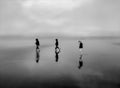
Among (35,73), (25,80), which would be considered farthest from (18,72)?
(25,80)

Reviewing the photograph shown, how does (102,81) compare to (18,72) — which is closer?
(102,81)

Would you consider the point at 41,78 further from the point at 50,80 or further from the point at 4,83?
the point at 4,83

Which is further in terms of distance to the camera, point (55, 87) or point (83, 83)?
point (83, 83)

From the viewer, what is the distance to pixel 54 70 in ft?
78.6

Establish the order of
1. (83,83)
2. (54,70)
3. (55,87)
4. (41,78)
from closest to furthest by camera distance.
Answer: (55,87) → (83,83) → (41,78) → (54,70)

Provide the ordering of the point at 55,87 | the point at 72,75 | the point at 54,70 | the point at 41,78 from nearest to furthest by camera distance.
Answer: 1. the point at 55,87
2. the point at 41,78
3. the point at 72,75
4. the point at 54,70

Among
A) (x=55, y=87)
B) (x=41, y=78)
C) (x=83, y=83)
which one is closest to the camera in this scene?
(x=55, y=87)

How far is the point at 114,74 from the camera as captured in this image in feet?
70.8

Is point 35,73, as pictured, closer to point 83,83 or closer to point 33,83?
point 33,83

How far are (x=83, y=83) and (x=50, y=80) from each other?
331cm

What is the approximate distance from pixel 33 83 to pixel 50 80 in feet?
6.29

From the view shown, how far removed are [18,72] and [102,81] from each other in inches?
380

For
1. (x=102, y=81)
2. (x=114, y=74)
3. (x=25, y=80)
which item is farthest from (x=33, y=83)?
(x=114, y=74)

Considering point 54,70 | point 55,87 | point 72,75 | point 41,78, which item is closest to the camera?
point 55,87
